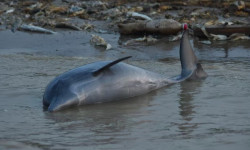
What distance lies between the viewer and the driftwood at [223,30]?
505 inches

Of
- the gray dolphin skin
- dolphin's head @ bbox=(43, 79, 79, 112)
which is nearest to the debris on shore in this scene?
the gray dolphin skin

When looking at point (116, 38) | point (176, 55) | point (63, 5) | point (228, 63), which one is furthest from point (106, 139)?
point (63, 5)

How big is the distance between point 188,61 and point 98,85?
6.34 feet

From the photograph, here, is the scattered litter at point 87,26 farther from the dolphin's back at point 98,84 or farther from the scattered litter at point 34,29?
the dolphin's back at point 98,84

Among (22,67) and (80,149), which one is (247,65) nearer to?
(22,67)

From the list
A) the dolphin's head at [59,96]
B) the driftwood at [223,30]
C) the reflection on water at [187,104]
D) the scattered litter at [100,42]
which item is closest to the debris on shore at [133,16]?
the driftwood at [223,30]

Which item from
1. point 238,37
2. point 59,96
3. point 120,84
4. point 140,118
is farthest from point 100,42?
point 140,118

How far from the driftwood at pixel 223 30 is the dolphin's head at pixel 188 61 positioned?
4505 millimetres

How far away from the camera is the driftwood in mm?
12820

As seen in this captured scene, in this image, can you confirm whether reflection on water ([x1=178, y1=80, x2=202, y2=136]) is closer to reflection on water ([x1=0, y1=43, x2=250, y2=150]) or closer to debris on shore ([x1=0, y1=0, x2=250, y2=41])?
reflection on water ([x1=0, y1=43, x2=250, y2=150])

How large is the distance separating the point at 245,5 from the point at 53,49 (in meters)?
7.28

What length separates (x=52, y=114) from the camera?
6473mm

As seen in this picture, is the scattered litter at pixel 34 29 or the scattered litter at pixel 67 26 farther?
the scattered litter at pixel 67 26

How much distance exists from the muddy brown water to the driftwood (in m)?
1.71
